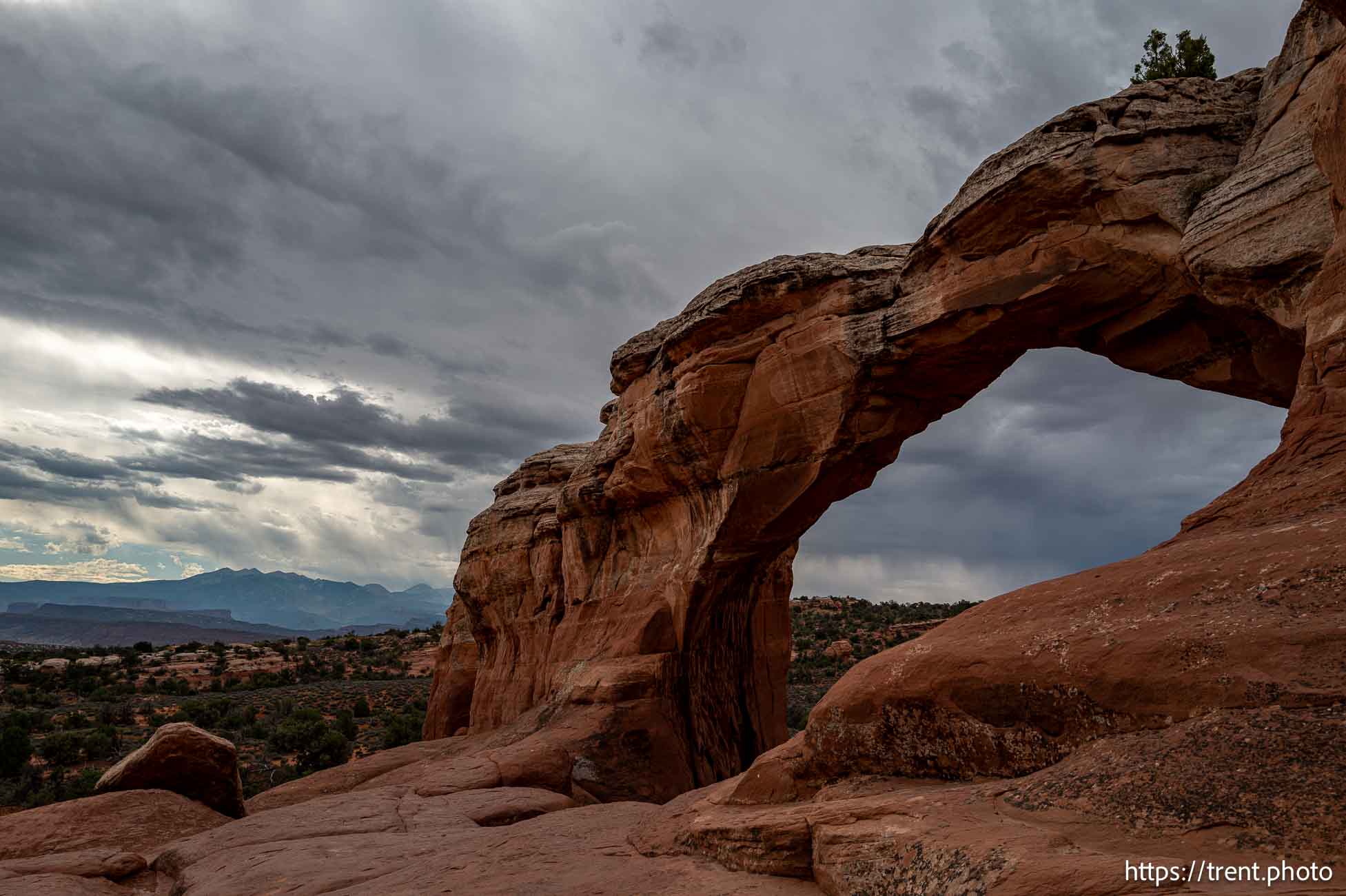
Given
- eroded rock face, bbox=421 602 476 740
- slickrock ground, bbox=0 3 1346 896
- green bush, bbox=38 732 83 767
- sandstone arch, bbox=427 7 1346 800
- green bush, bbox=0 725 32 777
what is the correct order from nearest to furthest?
slickrock ground, bbox=0 3 1346 896 < sandstone arch, bbox=427 7 1346 800 < green bush, bbox=0 725 32 777 < green bush, bbox=38 732 83 767 < eroded rock face, bbox=421 602 476 740

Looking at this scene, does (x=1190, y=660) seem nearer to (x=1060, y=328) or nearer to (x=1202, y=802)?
(x=1202, y=802)

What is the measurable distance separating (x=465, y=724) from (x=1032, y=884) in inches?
1192

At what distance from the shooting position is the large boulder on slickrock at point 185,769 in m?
18.6

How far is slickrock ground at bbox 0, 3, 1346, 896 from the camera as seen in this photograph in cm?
576

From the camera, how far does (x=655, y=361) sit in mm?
21359

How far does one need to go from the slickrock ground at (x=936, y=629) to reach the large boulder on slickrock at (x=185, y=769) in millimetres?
1022

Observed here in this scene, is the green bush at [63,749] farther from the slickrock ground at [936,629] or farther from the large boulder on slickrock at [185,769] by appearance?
the slickrock ground at [936,629]

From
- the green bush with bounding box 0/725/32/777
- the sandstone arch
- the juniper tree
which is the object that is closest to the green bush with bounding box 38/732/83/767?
the green bush with bounding box 0/725/32/777

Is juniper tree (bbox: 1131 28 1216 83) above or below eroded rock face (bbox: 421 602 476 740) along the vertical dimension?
above

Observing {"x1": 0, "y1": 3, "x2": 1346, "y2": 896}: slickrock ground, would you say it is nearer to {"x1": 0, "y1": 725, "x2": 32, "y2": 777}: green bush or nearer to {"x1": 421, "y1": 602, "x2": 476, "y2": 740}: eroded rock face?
{"x1": 421, "y1": 602, "x2": 476, "y2": 740}: eroded rock face

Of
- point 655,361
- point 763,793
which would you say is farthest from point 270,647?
point 763,793

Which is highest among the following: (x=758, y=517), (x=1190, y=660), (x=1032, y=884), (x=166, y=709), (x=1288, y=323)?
(x=1288, y=323)

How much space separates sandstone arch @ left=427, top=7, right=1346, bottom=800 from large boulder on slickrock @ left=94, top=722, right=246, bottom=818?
722cm

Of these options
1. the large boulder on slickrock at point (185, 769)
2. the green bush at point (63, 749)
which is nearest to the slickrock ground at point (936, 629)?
the large boulder on slickrock at point (185, 769)
